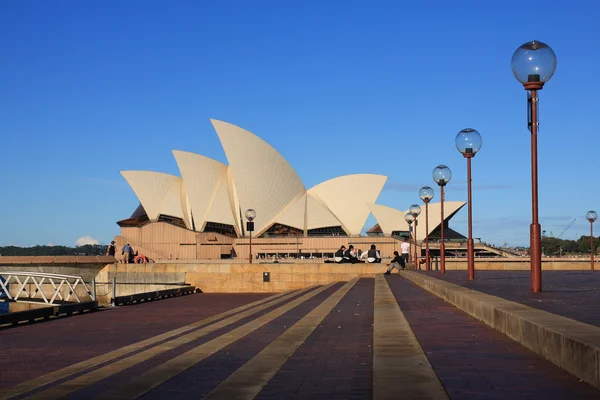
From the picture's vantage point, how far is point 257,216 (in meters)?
75.8

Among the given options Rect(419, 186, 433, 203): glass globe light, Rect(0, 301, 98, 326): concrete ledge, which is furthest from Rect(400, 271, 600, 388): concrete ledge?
Rect(419, 186, 433, 203): glass globe light

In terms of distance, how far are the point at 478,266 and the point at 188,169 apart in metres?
43.1

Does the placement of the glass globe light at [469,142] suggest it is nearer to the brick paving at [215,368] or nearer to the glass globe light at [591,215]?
the brick paving at [215,368]

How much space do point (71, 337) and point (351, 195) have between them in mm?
68343

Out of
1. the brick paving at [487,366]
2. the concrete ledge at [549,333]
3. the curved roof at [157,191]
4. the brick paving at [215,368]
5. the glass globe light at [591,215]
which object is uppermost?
the curved roof at [157,191]

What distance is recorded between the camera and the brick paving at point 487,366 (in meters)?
4.56

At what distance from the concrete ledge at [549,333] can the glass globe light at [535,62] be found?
3369 mm

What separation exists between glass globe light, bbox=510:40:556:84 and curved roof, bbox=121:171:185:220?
70.8m

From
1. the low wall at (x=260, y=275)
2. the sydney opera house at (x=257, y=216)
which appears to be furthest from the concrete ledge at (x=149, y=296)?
the sydney opera house at (x=257, y=216)

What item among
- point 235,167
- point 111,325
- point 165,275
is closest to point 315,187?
point 235,167

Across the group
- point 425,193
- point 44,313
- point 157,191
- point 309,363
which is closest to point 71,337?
point 44,313

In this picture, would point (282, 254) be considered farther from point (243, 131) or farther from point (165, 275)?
point (165, 275)

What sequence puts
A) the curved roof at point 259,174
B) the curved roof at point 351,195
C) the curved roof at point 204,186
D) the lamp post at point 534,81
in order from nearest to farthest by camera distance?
1. the lamp post at point 534,81
2. the curved roof at point 259,174
3. the curved roof at point 204,186
4. the curved roof at point 351,195

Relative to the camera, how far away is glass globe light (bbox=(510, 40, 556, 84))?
10.7m
